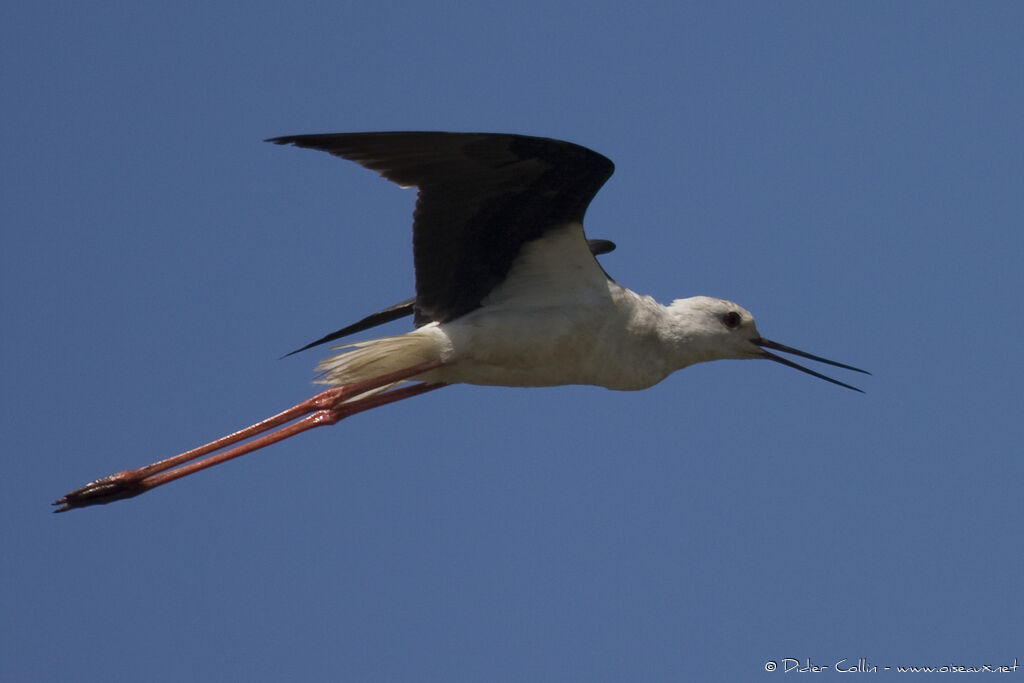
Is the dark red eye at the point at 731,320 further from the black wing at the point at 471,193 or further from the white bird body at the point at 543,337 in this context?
the black wing at the point at 471,193

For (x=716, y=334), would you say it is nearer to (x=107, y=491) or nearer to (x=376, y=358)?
(x=376, y=358)

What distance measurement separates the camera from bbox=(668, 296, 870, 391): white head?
8953 mm

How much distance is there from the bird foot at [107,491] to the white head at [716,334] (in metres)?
3.23

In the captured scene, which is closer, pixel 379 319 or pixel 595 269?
pixel 595 269

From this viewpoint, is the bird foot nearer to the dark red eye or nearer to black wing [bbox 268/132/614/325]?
black wing [bbox 268/132/614/325]

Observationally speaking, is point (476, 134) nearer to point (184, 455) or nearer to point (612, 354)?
point (612, 354)

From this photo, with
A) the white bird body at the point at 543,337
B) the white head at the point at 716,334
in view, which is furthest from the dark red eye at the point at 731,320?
the white bird body at the point at 543,337

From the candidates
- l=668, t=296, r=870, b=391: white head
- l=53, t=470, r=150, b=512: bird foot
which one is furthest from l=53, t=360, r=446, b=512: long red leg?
l=668, t=296, r=870, b=391: white head

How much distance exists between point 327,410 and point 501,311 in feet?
4.23

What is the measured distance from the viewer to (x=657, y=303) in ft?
29.2

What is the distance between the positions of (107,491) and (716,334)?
3712mm

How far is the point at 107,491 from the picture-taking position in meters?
8.73

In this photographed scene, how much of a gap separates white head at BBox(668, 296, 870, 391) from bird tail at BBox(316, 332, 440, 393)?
1507 millimetres

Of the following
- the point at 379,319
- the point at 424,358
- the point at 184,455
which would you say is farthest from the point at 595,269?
the point at 184,455
